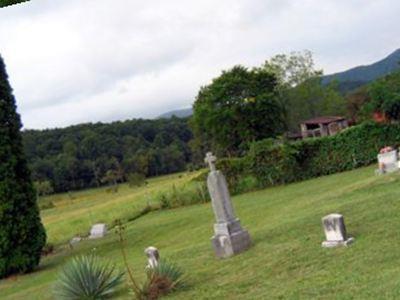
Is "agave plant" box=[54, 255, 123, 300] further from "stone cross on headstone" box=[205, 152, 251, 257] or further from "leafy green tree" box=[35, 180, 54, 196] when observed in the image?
"leafy green tree" box=[35, 180, 54, 196]

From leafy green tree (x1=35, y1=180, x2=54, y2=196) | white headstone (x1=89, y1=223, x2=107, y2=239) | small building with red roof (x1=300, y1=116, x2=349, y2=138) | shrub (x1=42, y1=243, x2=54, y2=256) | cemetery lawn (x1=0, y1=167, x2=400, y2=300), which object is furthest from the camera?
small building with red roof (x1=300, y1=116, x2=349, y2=138)


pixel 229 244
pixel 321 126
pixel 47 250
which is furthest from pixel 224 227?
pixel 321 126

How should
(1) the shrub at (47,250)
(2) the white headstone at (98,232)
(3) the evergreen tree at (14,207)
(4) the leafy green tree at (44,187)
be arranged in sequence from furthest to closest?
(4) the leafy green tree at (44,187), (2) the white headstone at (98,232), (1) the shrub at (47,250), (3) the evergreen tree at (14,207)

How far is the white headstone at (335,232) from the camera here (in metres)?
9.99

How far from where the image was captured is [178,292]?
9867mm

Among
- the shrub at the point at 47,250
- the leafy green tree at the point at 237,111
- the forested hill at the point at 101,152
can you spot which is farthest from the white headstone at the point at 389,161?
the forested hill at the point at 101,152

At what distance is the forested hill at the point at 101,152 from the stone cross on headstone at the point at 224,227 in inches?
2051

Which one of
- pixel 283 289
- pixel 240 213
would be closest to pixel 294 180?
pixel 240 213

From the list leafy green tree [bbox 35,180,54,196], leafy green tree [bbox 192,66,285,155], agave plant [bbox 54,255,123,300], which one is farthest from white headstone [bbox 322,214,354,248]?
leafy green tree [bbox 35,180,54,196]

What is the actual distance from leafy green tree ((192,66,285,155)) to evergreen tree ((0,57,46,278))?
37.7 meters

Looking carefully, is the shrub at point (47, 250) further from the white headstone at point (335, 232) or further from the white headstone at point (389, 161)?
the white headstone at point (335, 232)

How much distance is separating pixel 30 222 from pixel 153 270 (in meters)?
10.6

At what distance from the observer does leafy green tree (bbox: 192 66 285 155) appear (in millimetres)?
58438

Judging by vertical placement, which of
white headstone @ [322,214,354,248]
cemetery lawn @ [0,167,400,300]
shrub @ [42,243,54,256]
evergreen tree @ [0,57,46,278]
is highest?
evergreen tree @ [0,57,46,278]
